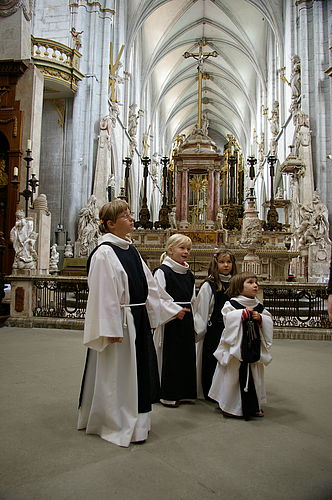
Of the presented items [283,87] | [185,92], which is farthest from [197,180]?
[185,92]

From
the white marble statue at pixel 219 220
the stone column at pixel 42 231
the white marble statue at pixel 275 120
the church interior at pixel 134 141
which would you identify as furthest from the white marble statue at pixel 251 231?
the white marble statue at pixel 275 120

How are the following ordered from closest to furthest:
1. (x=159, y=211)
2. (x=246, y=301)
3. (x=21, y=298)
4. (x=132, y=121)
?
(x=246, y=301), (x=21, y=298), (x=159, y=211), (x=132, y=121)

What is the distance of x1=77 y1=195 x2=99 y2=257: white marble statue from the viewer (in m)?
14.7

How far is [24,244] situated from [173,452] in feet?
21.9

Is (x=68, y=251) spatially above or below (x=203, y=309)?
above

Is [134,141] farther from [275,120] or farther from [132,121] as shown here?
[275,120]

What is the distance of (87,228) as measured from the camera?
14875 millimetres

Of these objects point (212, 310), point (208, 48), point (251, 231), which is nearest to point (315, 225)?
point (251, 231)

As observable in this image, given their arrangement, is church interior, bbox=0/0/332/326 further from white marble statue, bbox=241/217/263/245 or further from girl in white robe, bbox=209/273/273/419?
girl in white robe, bbox=209/273/273/419

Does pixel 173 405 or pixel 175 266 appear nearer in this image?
pixel 173 405

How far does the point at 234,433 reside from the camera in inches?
115

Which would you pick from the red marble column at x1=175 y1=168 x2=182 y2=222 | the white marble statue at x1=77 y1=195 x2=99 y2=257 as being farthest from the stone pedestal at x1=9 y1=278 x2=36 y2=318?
the red marble column at x1=175 y1=168 x2=182 y2=222

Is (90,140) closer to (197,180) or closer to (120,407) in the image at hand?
(197,180)

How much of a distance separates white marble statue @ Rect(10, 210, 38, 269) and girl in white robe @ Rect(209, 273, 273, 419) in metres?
5.91
